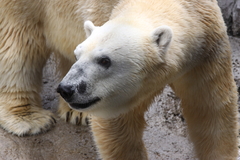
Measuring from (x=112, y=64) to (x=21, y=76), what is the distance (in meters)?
1.92

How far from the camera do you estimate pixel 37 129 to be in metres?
4.36

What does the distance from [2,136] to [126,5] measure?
2.04 metres

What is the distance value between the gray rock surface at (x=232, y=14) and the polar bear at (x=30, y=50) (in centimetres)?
234

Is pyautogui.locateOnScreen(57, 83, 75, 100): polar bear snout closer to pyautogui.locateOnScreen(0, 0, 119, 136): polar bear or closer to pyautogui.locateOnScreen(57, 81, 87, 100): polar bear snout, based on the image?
pyautogui.locateOnScreen(57, 81, 87, 100): polar bear snout

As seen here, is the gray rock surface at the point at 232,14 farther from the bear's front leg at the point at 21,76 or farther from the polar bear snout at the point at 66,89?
the polar bear snout at the point at 66,89

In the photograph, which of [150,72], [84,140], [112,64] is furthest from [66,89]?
[84,140]

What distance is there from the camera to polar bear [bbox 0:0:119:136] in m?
3.94

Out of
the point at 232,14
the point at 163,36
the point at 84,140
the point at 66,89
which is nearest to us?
the point at 66,89

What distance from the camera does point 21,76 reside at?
14.3ft

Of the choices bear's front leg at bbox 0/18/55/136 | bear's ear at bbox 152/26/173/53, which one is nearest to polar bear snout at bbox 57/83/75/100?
bear's ear at bbox 152/26/173/53

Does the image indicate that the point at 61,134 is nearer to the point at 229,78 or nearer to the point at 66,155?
the point at 66,155

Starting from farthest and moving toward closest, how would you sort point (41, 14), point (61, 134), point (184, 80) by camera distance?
point (61, 134) < point (41, 14) < point (184, 80)

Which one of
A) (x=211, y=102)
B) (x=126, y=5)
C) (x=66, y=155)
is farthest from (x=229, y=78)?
(x=66, y=155)

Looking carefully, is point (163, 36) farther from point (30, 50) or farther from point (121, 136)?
point (30, 50)
